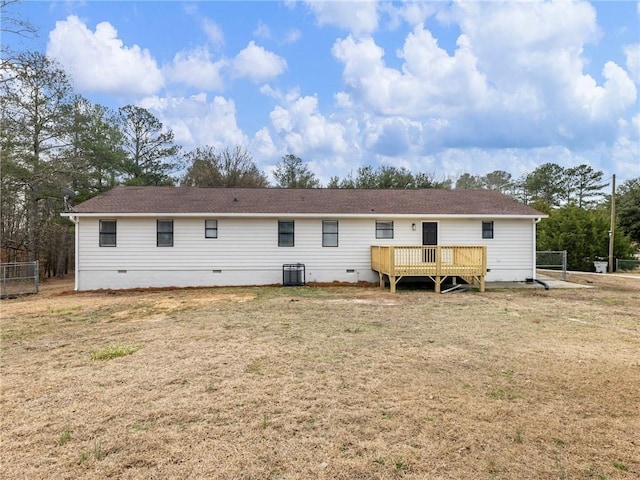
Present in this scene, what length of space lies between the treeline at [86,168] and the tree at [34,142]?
4 centimetres

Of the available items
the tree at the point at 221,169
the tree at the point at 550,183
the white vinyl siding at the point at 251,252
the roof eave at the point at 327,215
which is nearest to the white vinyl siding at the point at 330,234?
the white vinyl siding at the point at 251,252

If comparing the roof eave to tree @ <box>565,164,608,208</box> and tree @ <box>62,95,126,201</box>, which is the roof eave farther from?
tree @ <box>565,164,608,208</box>

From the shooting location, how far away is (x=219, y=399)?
12.2 feet

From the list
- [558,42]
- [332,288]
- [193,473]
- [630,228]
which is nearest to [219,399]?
[193,473]

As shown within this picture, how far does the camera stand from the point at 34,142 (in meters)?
16.5

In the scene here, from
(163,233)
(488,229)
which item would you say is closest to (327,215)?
(163,233)

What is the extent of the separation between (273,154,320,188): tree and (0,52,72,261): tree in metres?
17.0

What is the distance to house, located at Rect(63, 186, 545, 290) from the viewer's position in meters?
12.9

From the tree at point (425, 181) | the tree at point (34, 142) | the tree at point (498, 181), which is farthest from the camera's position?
the tree at point (498, 181)

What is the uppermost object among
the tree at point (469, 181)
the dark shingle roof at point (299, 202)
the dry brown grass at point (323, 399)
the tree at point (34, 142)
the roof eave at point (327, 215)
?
the tree at point (469, 181)

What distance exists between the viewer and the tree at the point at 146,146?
80.4 ft

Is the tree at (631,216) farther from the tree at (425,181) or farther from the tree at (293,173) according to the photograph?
the tree at (293,173)

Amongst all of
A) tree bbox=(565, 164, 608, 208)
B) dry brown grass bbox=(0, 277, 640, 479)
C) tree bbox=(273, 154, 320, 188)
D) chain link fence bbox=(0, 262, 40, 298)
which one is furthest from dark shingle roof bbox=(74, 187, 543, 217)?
Answer: tree bbox=(565, 164, 608, 208)

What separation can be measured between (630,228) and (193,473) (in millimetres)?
37481
